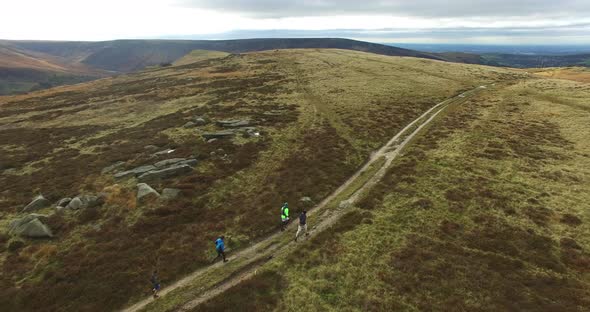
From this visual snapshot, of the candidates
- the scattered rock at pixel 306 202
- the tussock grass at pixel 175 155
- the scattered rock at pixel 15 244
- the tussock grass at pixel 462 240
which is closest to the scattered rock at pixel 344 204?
the tussock grass at pixel 462 240

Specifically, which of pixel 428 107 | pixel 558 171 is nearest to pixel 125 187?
pixel 558 171

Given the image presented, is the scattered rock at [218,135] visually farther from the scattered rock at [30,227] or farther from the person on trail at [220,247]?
the person on trail at [220,247]

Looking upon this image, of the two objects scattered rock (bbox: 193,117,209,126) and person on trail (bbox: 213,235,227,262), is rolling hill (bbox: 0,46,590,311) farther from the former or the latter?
person on trail (bbox: 213,235,227,262)

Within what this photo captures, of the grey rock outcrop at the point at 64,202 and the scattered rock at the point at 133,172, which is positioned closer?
the grey rock outcrop at the point at 64,202

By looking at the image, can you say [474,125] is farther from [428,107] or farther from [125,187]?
[125,187]

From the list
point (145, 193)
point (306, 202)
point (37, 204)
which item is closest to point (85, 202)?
point (37, 204)

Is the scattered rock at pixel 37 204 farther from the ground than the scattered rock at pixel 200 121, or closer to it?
closer to it
